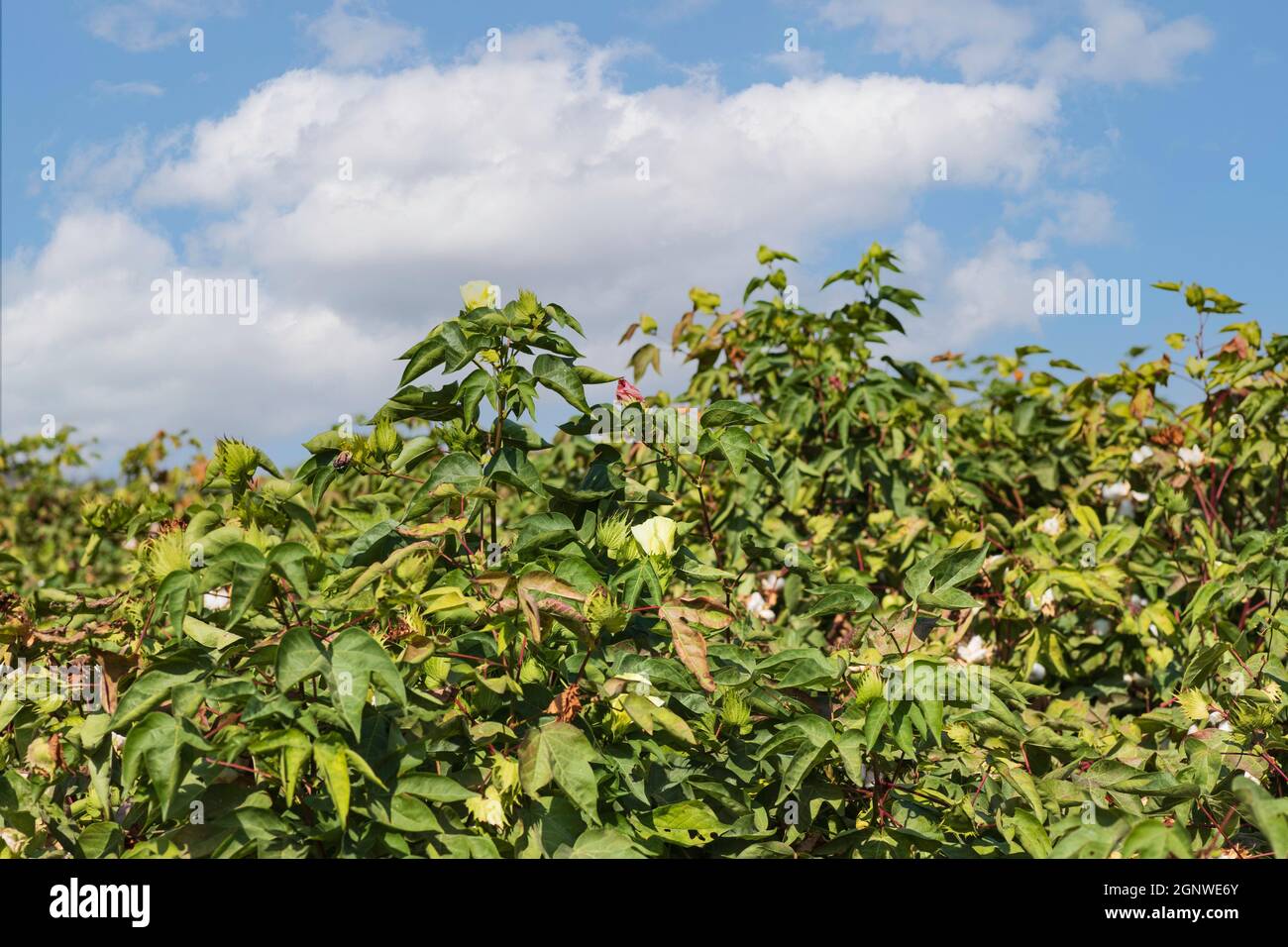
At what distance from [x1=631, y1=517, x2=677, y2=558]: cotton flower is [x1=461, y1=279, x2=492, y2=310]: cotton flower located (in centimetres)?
51

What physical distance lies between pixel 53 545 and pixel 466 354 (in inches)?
209

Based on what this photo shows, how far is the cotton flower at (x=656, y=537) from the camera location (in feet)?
5.70

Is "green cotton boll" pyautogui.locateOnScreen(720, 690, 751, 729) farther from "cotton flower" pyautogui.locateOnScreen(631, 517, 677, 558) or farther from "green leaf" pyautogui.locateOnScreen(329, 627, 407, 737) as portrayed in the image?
"green leaf" pyautogui.locateOnScreen(329, 627, 407, 737)

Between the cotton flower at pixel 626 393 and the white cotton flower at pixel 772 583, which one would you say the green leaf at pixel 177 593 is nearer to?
the cotton flower at pixel 626 393

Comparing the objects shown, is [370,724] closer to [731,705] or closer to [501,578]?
[501,578]

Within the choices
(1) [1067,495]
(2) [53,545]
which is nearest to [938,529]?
(1) [1067,495]

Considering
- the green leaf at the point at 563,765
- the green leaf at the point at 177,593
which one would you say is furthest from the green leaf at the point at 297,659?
the green leaf at the point at 563,765

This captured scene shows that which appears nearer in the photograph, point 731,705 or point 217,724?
point 217,724

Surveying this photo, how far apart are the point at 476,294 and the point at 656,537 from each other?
564 millimetres

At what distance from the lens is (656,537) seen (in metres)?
1.75

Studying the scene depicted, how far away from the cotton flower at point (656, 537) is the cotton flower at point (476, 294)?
1.69 ft

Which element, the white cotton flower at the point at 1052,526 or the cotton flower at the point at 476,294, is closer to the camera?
the cotton flower at the point at 476,294
